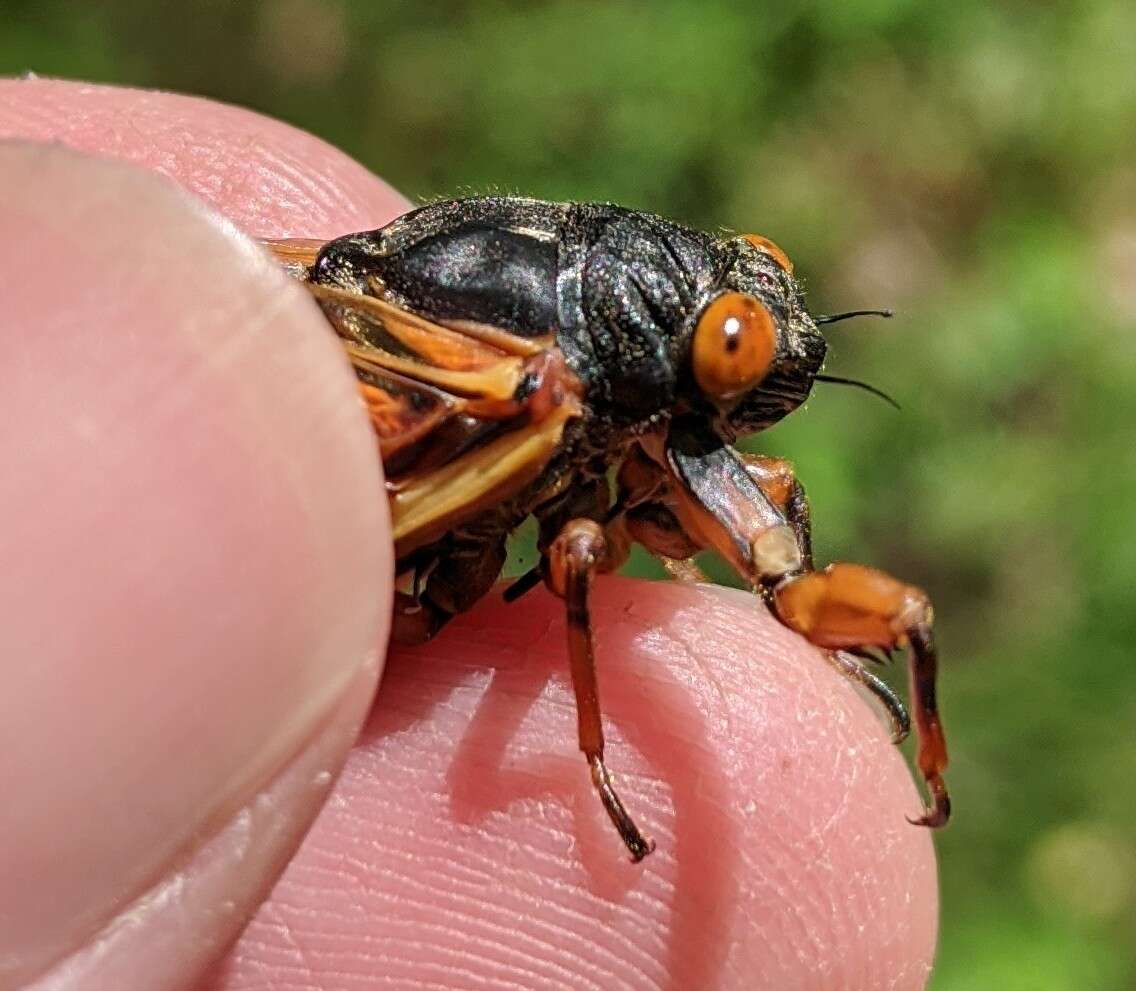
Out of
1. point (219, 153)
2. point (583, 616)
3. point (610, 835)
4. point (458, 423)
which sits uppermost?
point (219, 153)

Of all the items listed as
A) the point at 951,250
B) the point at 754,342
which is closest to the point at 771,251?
the point at 754,342

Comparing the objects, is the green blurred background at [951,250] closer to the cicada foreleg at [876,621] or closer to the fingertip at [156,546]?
the cicada foreleg at [876,621]

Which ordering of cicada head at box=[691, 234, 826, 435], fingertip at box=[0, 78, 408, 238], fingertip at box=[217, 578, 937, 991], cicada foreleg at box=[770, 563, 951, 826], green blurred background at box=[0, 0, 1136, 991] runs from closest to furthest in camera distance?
cicada foreleg at box=[770, 563, 951, 826], cicada head at box=[691, 234, 826, 435], fingertip at box=[217, 578, 937, 991], fingertip at box=[0, 78, 408, 238], green blurred background at box=[0, 0, 1136, 991]

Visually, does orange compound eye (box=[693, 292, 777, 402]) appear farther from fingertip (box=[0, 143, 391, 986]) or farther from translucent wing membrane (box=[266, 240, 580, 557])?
fingertip (box=[0, 143, 391, 986])

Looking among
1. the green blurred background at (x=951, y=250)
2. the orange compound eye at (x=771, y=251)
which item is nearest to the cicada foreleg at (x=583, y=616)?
the orange compound eye at (x=771, y=251)

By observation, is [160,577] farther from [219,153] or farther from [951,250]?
[951,250]

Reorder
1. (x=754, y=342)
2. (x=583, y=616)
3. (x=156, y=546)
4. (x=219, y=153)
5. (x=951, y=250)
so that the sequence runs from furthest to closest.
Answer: (x=951, y=250) → (x=219, y=153) → (x=754, y=342) → (x=583, y=616) → (x=156, y=546)

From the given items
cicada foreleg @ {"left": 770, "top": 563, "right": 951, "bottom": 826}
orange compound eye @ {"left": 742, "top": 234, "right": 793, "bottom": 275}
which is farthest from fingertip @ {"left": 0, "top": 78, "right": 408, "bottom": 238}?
cicada foreleg @ {"left": 770, "top": 563, "right": 951, "bottom": 826}

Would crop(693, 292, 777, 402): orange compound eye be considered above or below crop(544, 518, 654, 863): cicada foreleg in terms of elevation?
above
